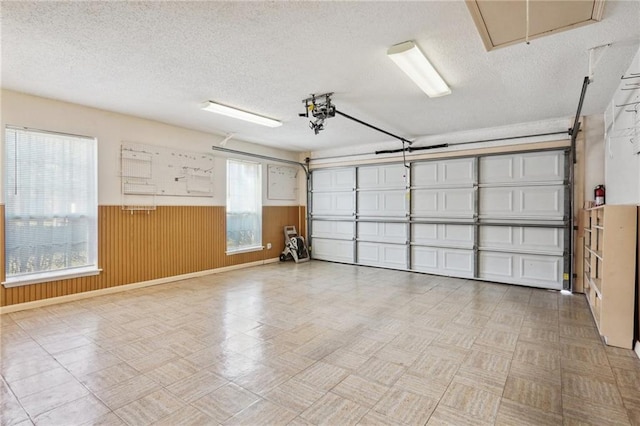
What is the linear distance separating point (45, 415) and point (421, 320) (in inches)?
133

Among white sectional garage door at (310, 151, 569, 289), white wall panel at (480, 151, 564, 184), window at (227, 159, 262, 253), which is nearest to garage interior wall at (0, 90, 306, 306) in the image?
window at (227, 159, 262, 253)

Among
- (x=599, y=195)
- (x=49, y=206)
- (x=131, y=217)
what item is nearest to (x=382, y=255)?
(x=599, y=195)

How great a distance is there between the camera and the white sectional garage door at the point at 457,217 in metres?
5.26

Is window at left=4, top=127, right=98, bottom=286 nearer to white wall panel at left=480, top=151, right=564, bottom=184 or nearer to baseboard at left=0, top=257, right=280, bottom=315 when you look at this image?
baseboard at left=0, top=257, right=280, bottom=315

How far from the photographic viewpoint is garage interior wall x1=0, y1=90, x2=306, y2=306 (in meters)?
4.16

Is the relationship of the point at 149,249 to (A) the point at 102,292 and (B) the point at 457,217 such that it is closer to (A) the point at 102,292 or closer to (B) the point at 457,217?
(A) the point at 102,292

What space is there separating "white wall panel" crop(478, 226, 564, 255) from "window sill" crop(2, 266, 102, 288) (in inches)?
255

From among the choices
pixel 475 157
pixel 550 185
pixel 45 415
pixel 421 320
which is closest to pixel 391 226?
pixel 475 157

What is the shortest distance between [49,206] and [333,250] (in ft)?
18.1

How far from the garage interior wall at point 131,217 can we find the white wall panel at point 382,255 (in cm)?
271

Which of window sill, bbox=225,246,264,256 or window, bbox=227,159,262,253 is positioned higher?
window, bbox=227,159,262,253

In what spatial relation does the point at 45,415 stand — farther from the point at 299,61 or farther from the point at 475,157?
the point at 475,157

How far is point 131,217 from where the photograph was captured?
5137 mm

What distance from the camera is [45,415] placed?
1985mm
